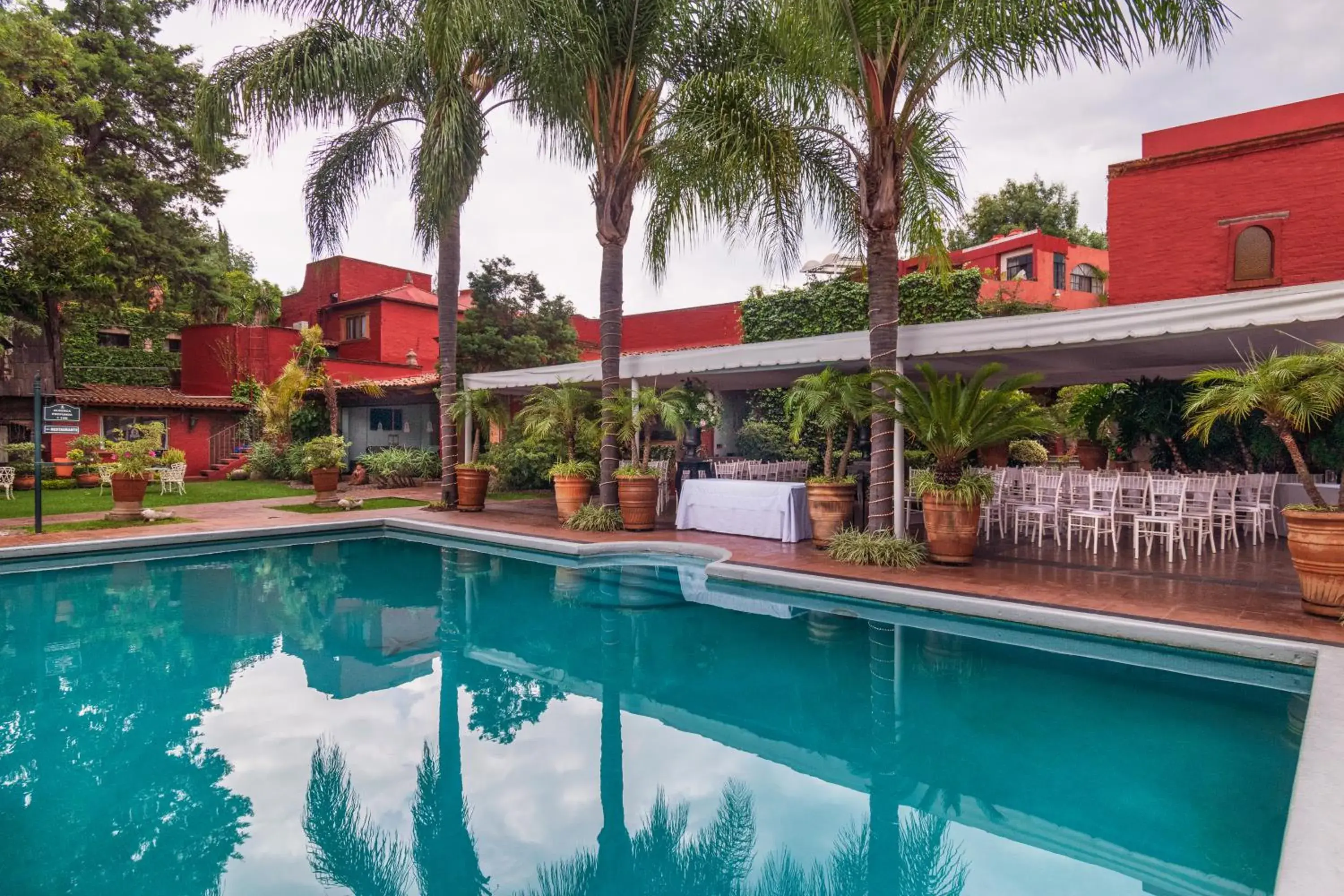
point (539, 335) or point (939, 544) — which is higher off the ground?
point (539, 335)

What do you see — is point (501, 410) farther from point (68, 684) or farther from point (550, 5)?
point (68, 684)

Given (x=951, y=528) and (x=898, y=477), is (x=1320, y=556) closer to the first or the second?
(x=951, y=528)

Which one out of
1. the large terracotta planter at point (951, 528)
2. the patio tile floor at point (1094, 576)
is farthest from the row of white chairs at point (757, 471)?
the large terracotta planter at point (951, 528)

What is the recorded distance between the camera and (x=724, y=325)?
79.1 feet

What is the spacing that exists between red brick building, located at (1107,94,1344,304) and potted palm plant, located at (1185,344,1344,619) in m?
11.4

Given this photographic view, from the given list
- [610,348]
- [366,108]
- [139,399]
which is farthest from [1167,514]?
[139,399]

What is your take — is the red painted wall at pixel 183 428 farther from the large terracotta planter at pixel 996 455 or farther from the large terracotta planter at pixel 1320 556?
the large terracotta planter at pixel 1320 556

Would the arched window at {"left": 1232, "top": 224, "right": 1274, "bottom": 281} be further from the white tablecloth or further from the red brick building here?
the white tablecloth

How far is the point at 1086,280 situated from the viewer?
29.3 m

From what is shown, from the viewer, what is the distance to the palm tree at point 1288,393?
536 cm

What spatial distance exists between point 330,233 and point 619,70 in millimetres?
6344

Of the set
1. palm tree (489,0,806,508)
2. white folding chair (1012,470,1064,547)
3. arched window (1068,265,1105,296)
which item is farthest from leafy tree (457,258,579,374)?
arched window (1068,265,1105,296)

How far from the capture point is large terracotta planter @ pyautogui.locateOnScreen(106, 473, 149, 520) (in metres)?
12.0

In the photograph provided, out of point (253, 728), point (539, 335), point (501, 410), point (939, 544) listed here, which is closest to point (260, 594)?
point (253, 728)
